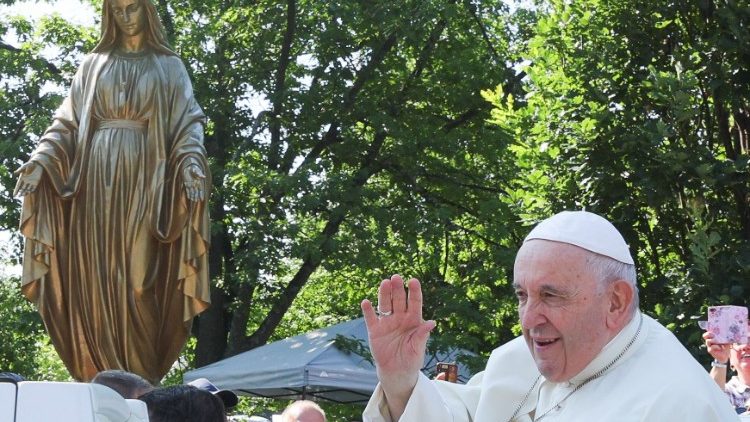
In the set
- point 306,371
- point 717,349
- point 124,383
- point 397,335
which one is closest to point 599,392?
Result: point 397,335

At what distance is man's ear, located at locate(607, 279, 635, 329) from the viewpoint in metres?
3.48

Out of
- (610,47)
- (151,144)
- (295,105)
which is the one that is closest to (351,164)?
(295,105)

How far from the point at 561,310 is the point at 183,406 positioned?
4.71 ft

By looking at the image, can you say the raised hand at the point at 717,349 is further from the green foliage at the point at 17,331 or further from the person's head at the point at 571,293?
the green foliage at the point at 17,331

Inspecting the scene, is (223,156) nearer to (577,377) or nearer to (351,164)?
(351,164)

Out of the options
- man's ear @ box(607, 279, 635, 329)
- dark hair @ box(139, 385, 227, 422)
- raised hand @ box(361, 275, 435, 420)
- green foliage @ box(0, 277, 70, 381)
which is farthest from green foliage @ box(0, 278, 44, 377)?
man's ear @ box(607, 279, 635, 329)

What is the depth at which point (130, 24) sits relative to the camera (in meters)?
9.04

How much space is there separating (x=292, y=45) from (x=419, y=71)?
1.85 m

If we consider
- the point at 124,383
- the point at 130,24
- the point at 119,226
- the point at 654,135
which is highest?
the point at 130,24

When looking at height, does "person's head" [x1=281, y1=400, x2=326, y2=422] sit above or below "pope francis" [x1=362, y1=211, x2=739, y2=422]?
below

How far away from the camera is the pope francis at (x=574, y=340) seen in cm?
334

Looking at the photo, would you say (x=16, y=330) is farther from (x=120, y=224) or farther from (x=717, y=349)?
(x=717, y=349)

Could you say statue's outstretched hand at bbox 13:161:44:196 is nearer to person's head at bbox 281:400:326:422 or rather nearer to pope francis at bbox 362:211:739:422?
person's head at bbox 281:400:326:422

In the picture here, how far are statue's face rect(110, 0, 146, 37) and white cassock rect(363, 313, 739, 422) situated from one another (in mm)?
5635
